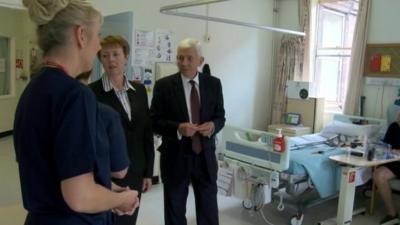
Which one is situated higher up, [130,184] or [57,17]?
[57,17]

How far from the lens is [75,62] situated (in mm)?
935

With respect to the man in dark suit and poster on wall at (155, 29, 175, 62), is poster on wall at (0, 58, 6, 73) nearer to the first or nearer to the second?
poster on wall at (155, 29, 175, 62)

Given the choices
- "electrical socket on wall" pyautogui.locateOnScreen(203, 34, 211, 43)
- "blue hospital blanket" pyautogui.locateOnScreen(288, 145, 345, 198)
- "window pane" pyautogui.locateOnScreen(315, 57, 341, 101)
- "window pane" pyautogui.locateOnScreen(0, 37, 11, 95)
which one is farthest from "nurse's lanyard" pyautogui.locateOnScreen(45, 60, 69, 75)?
"window pane" pyautogui.locateOnScreen(0, 37, 11, 95)

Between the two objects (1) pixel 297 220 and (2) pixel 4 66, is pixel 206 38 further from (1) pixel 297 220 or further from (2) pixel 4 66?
(2) pixel 4 66

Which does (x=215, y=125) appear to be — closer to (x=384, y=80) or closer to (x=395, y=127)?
(x=395, y=127)

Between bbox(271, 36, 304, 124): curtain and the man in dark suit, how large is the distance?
344 centimetres

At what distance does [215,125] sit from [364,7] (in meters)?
3.38

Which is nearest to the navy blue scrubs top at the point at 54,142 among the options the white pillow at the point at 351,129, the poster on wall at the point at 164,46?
the poster on wall at the point at 164,46

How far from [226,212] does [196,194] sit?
4.45ft

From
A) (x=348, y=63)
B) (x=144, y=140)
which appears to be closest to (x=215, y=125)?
(x=144, y=140)

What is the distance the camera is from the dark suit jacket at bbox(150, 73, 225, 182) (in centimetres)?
237

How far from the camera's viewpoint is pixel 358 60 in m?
4.89

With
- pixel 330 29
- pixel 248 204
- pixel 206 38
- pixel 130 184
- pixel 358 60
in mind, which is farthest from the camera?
pixel 330 29

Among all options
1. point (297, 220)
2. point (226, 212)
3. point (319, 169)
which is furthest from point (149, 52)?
point (297, 220)
